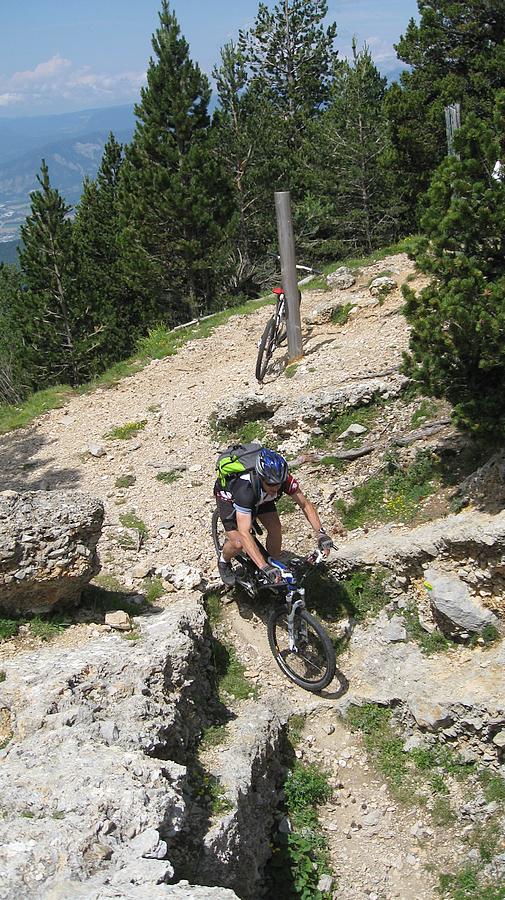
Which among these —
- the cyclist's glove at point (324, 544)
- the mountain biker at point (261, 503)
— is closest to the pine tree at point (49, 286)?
the mountain biker at point (261, 503)

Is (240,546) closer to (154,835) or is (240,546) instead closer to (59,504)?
(59,504)

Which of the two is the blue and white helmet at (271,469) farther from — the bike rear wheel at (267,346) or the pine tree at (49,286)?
the pine tree at (49,286)

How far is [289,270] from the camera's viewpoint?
39.1 feet

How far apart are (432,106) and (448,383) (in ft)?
52.1

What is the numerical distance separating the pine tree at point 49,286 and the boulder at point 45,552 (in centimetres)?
1780

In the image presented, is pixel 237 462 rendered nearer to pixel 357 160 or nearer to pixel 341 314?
pixel 341 314

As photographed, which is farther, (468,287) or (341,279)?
(341,279)

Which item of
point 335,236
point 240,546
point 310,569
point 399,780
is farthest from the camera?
point 335,236

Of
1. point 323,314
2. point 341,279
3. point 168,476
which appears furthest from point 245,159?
point 168,476

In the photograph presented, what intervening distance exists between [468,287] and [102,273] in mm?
23208

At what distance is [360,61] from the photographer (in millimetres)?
23266

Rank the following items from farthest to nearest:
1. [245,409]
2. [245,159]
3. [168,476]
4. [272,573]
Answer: [245,159]
[245,409]
[168,476]
[272,573]

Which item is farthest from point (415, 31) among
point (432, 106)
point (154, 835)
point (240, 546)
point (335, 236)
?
point (154, 835)

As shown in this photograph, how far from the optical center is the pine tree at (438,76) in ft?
61.0
